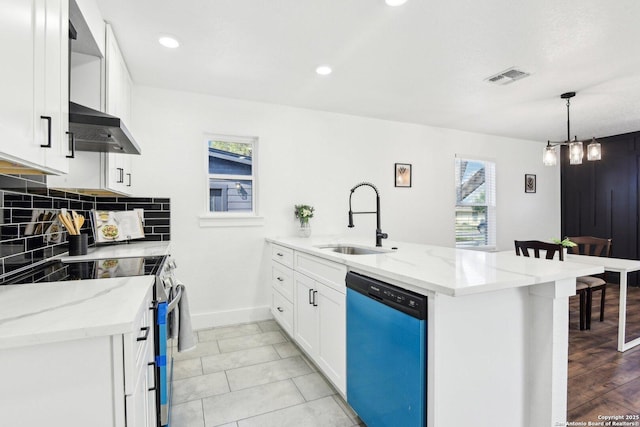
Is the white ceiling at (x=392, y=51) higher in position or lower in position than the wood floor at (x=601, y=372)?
higher

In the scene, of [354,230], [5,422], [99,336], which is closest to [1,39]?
[99,336]

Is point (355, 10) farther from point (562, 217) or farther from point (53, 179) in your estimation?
point (562, 217)

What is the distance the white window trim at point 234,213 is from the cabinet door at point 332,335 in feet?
5.14

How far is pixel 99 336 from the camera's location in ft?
2.68

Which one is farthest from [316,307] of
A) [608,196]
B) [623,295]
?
[608,196]

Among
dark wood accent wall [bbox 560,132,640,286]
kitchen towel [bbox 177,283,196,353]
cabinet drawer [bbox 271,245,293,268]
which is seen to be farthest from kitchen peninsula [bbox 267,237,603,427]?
dark wood accent wall [bbox 560,132,640,286]

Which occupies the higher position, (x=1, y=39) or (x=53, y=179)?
(x=1, y=39)

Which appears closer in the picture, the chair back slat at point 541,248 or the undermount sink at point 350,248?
the undermount sink at point 350,248

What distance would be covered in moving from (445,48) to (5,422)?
9.65ft

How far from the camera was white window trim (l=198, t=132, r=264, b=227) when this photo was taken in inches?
133

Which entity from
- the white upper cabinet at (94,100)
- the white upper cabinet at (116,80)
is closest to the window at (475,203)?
the white upper cabinet at (116,80)

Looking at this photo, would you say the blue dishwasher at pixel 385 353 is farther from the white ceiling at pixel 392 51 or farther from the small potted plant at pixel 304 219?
the small potted plant at pixel 304 219

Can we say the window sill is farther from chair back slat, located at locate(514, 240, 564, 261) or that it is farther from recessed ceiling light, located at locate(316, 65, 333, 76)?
chair back slat, located at locate(514, 240, 564, 261)

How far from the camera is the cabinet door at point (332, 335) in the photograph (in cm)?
191
